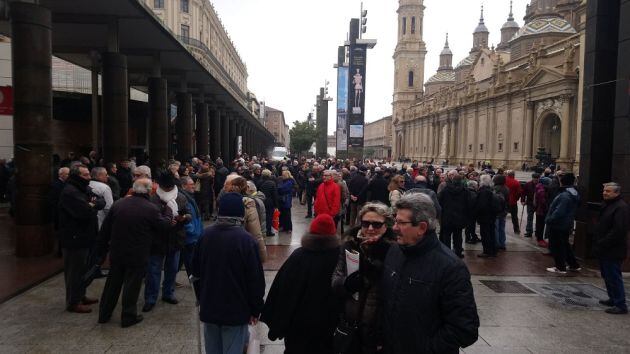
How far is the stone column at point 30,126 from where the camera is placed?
29.0ft

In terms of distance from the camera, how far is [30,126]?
29.6 feet

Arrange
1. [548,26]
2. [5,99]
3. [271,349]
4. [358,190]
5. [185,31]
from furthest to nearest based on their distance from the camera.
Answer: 1. [548,26]
2. [185,31]
3. [5,99]
4. [358,190]
5. [271,349]

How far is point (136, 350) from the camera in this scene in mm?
5043

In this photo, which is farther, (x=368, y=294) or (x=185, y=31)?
(x=185, y=31)

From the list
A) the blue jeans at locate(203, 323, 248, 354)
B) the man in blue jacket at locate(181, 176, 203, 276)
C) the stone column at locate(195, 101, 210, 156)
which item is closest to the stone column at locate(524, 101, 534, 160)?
the stone column at locate(195, 101, 210, 156)

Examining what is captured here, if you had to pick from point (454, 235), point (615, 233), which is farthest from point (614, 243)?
point (454, 235)

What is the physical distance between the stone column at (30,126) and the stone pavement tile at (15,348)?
167 inches

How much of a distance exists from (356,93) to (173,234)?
29.2m

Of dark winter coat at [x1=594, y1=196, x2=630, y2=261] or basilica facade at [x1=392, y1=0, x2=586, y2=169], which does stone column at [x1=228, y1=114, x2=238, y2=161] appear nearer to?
basilica facade at [x1=392, y1=0, x2=586, y2=169]

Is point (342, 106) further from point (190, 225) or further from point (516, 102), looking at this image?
point (190, 225)

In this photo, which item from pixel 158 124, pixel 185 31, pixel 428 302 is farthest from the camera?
pixel 185 31

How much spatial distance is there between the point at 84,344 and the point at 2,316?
5.42 ft

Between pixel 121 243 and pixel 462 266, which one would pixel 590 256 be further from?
pixel 121 243

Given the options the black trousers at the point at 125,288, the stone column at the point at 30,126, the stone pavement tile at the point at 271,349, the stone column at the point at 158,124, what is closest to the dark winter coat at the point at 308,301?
the stone pavement tile at the point at 271,349
